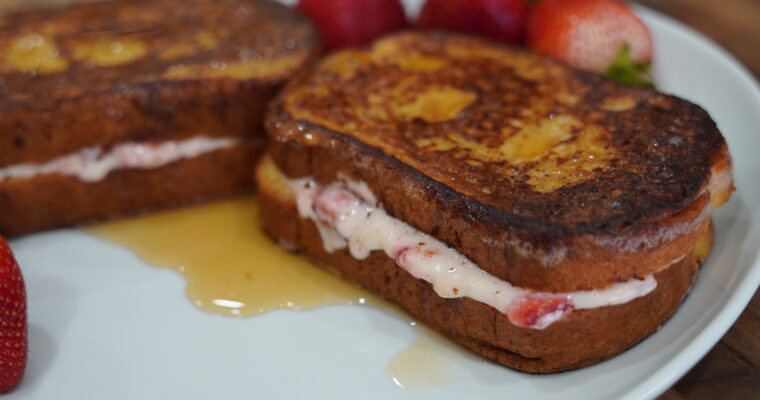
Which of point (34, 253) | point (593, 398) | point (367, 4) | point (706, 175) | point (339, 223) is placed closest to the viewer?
point (593, 398)

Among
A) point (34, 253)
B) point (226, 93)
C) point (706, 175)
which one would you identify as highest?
point (706, 175)

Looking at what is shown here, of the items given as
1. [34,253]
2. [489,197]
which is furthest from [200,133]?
[489,197]

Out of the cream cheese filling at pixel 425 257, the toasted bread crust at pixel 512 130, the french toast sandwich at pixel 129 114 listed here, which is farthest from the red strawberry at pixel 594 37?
the cream cheese filling at pixel 425 257

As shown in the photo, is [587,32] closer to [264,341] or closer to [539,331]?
[539,331]

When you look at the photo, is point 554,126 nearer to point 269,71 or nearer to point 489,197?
point 489,197

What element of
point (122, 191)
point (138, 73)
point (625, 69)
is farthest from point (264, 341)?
point (625, 69)

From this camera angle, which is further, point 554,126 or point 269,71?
point 269,71
